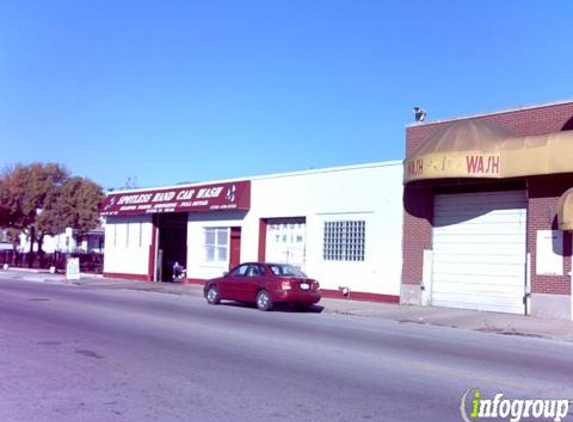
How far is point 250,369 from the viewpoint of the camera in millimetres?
9945

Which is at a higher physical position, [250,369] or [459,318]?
[250,369]

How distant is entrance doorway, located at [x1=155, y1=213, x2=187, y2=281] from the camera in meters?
36.4

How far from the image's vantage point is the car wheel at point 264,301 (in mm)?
20828

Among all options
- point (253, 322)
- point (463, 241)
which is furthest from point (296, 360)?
point (463, 241)

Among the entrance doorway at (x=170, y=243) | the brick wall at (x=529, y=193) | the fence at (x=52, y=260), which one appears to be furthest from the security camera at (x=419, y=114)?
the fence at (x=52, y=260)

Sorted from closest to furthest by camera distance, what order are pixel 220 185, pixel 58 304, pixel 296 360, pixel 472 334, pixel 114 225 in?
pixel 296 360 → pixel 472 334 → pixel 58 304 → pixel 220 185 → pixel 114 225

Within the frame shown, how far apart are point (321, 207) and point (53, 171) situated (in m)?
30.7

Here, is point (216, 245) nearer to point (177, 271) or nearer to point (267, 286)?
point (177, 271)

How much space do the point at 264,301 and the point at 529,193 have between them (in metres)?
8.65

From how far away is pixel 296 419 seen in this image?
7098 millimetres

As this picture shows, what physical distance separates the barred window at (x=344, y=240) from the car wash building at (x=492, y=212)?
2.35 m

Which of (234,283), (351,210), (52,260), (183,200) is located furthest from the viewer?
(52,260)

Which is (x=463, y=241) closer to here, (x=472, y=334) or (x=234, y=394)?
(x=472, y=334)

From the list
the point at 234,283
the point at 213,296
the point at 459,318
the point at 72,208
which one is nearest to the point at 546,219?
the point at 459,318
